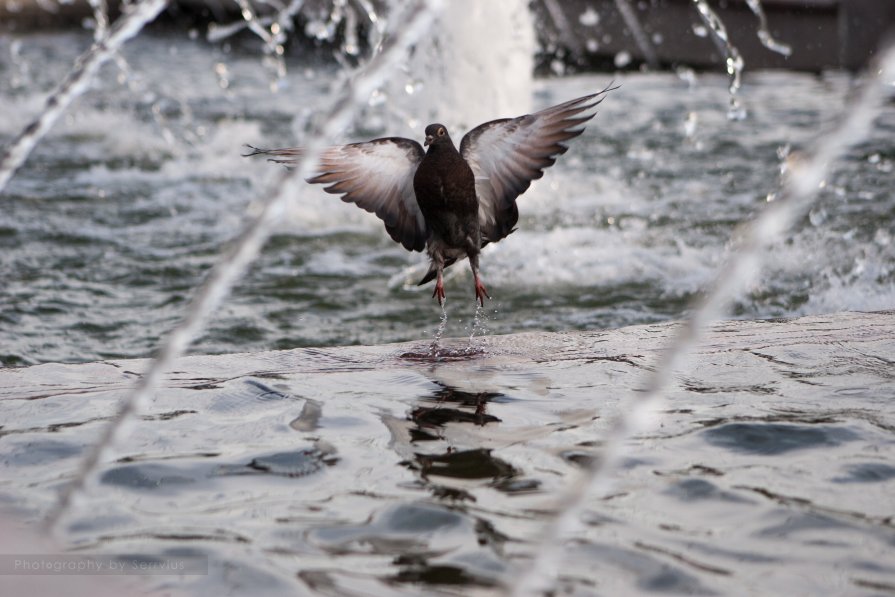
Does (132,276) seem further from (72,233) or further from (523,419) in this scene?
(523,419)

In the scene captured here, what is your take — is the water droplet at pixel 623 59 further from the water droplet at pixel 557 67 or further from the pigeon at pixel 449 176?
the pigeon at pixel 449 176

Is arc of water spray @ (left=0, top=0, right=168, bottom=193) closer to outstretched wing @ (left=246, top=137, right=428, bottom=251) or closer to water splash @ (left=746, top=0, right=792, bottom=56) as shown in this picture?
outstretched wing @ (left=246, top=137, right=428, bottom=251)

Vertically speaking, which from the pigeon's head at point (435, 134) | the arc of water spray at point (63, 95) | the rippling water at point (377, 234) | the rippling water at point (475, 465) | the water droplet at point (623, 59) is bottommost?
the rippling water at point (377, 234)

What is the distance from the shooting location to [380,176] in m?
3.84

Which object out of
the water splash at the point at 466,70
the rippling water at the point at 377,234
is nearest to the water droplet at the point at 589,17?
the rippling water at the point at 377,234

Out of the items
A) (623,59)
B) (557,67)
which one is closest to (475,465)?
(557,67)

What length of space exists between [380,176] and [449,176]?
1.14 ft

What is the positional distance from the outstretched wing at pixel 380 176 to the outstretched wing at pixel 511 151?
0.19 meters

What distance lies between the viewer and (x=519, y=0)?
8219 mm

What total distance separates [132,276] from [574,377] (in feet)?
11.8

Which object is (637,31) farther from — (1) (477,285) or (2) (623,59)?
(1) (477,285)

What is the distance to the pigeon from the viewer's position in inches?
142

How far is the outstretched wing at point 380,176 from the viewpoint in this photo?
3.76 metres

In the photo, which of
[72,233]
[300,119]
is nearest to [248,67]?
[300,119]
